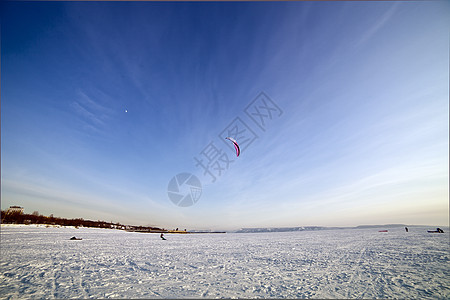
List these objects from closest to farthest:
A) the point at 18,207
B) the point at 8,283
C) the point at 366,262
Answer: the point at 8,283 → the point at 366,262 → the point at 18,207

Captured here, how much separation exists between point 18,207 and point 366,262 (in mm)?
151913

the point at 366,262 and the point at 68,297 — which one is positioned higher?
the point at 68,297

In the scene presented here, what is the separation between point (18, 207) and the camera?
102 m

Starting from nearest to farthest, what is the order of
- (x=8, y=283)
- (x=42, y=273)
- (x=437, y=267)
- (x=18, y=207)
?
1. (x=8, y=283)
2. (x=42, y=273)
3. (x=437, y=267)
4. (x=18, y=207)

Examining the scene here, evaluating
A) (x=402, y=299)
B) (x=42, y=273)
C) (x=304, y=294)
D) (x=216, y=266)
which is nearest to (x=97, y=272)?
(x=42, y=273)

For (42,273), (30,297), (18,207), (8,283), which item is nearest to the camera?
(30,297)

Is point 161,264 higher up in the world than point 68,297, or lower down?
lower down

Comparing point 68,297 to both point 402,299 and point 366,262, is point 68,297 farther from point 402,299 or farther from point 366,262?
point 366,262

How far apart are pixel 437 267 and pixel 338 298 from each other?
8008 millimetres

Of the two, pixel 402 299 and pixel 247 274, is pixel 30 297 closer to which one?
pixel 247 274

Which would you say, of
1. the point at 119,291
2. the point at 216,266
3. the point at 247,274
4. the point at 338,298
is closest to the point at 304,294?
the point at 338,298

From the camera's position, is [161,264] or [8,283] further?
[161,264]

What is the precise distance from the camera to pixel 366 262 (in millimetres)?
10883

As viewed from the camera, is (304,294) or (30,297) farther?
(304,294)
